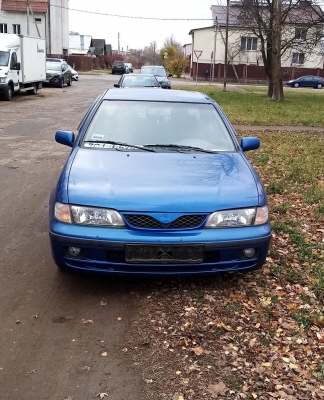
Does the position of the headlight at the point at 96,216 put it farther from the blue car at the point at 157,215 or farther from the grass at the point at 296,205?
the grass at the point at 296,205

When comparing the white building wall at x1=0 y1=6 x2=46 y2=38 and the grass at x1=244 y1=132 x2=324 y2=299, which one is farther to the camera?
the white building wall at x1=0 y1=6 x2=46 y2=38

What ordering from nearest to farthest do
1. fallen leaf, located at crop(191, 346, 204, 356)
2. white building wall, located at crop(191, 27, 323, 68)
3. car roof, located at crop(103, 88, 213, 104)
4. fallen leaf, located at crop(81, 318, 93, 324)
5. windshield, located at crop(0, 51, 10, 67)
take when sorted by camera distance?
fallen leaf, located at crop(191, 346, 204, 356) < fallen leaf, located at crop(81, 318, 93, 324) < car roof, located at crop(103, 88, 213, 104) < windshield, located at crop(0, 51, 10, 67) < white building wall, located at crop(191, 27, 323, 68)

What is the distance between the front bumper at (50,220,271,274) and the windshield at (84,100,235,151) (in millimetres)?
1320

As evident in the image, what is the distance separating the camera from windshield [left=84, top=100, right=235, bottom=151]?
496cm

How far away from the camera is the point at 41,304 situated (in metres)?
3.86

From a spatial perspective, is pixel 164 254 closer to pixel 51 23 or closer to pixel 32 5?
pixel 32 5

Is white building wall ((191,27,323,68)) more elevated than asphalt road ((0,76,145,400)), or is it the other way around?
white building wall ((191,27,323,68))

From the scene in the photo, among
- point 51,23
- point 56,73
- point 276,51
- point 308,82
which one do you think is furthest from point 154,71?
point 51,23

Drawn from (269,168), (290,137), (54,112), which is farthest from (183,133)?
(54,112)

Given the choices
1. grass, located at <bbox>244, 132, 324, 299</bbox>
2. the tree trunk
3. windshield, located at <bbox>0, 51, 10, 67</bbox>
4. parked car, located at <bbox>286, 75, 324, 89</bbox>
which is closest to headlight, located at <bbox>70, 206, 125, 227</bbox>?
grass, located at <bbox>244, 132, 324, 299</bbox>

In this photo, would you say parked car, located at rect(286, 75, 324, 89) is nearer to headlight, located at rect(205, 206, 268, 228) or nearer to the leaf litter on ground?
the leaf litter on ground

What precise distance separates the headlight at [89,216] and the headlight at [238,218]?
70 centimetres

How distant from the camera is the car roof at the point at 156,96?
557 centimetres

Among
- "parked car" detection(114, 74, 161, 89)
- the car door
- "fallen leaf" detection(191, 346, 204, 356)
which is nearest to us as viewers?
"fallen leaf" detection(191, 346, 204, 356)
